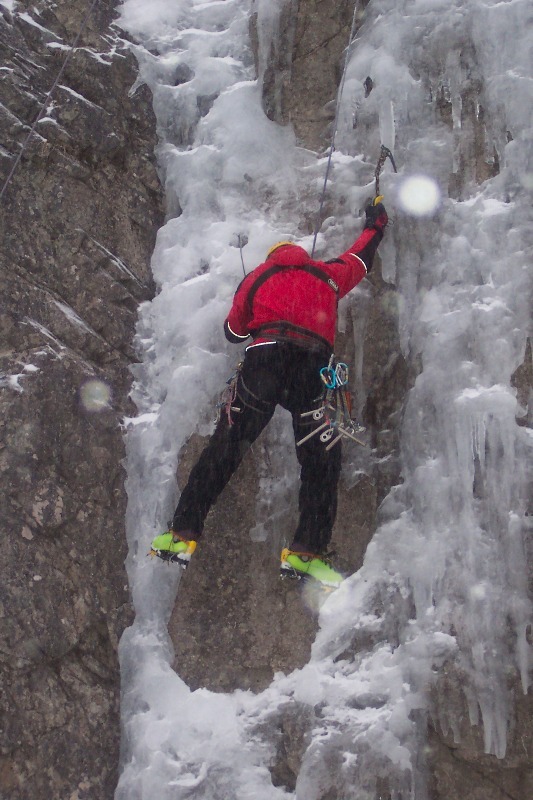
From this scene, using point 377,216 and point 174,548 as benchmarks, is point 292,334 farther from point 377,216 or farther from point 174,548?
point 174,548

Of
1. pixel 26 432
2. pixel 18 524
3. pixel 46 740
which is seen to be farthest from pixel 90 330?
pixel 46 740

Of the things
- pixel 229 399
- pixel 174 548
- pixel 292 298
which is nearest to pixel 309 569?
pixel 174 548

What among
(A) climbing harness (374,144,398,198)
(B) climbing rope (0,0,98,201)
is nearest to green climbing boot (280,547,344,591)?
(A) climbing harness (374,144,398,198)

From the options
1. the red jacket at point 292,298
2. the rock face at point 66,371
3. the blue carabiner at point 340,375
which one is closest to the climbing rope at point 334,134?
the red jacket at point 292,298

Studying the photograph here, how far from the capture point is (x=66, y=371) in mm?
4375

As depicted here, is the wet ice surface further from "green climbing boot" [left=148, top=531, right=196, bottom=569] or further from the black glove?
"green climbing boot" [left=148, top=531, right=196, bottom=569]

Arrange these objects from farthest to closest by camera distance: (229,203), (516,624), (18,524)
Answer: (229,203) → (18,524) → (516,624)

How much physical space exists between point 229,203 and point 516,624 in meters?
3.22

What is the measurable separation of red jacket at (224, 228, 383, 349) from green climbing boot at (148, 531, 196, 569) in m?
1.08

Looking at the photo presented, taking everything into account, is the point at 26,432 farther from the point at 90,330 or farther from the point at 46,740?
the point at 46,740

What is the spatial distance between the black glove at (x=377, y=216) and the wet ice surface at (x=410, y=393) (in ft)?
0.46

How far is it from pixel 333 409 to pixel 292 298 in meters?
0.63

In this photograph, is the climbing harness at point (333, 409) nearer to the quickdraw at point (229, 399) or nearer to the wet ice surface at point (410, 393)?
the quickdraw at point (229, 399)

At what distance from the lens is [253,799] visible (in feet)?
12.3
